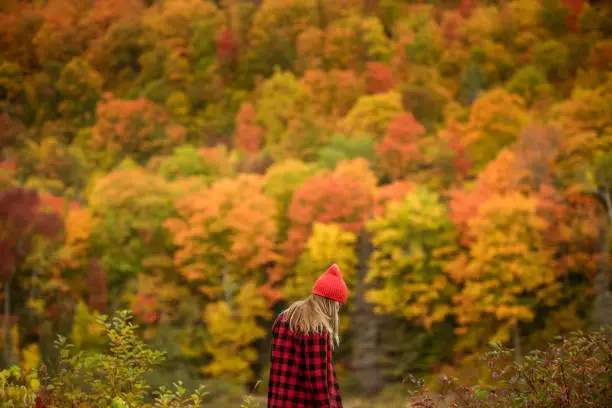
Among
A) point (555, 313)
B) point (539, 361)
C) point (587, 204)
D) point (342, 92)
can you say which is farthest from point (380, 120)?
point (539, 361)

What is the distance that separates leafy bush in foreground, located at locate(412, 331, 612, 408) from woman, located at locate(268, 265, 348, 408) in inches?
29.5

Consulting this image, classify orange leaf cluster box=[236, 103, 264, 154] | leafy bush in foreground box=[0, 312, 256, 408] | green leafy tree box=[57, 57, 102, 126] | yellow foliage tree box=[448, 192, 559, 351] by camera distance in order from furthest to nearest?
1. green leafy tree box=[57, 57, 102, 126]
2. orange leaf cluster box=[236, 103, 264, 154]
3. yellow foliage tree box=[448, 192, 559, 351]
4. leafy bush in foreground box=[0, 312, 256, 408]

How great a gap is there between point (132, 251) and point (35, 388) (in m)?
27.9

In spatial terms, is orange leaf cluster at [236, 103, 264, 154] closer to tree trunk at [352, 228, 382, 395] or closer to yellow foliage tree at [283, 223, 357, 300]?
yellow foliage tree at [283, 223, 357, 300]

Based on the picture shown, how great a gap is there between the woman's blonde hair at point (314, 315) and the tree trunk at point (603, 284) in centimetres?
2209

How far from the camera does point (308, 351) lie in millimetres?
3688

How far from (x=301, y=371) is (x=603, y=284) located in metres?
23.9

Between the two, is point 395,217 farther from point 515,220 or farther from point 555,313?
point 555,313

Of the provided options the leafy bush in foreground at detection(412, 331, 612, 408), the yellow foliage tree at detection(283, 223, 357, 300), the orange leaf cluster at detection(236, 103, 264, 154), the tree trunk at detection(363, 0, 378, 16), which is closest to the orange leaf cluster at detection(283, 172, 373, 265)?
the yellow foliage tree at detection(283, 223, 357, 300)

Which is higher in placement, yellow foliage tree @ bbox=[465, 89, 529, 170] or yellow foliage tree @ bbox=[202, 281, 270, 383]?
yellow foliage tree @ bbox=[465, 89, 529, 170]

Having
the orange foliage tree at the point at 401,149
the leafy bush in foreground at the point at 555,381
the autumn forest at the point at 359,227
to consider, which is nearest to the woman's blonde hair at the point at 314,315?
the leafy bush in foreground at the point at 555,381

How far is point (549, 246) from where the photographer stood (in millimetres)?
26031

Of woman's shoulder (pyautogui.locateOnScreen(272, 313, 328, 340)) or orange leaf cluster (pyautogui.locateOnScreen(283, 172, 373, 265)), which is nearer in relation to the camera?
woman's shoulder (pyautogui.locateOnScreen(272, 313, 328, 340))

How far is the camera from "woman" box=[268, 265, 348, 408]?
12.0 ft
